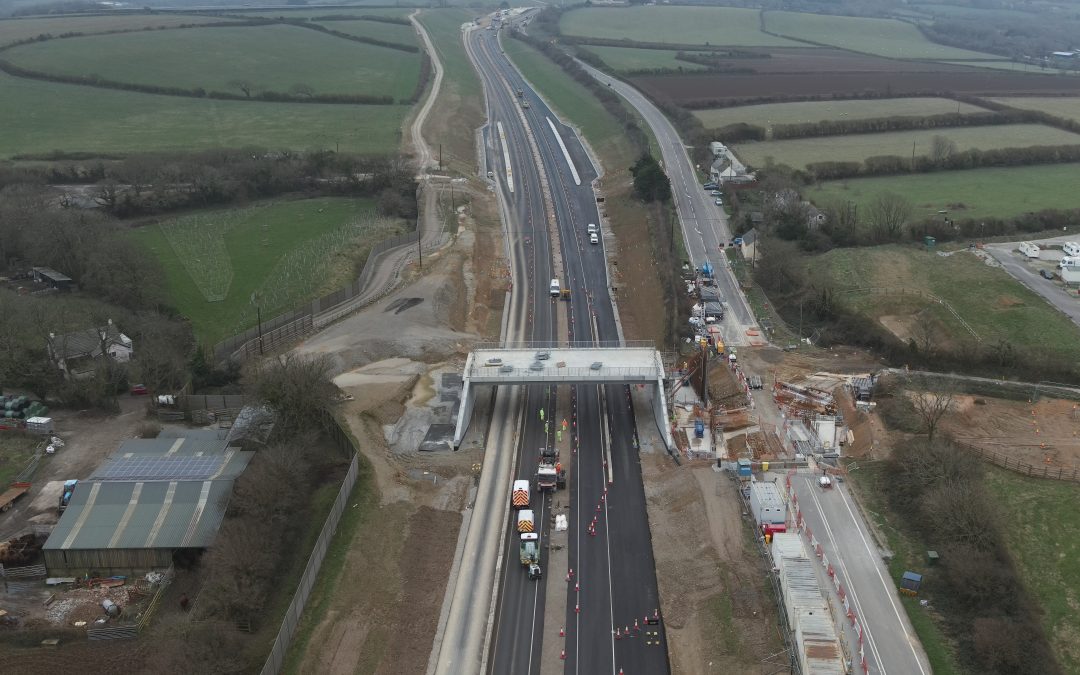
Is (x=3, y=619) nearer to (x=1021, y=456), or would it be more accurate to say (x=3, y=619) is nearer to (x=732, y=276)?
(x=1021, y=456)

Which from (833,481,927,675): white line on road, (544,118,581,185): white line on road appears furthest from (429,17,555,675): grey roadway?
(544,118,581,185): white line on road

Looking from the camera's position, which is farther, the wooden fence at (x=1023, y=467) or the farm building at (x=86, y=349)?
the farm building at (x=86, y=349)

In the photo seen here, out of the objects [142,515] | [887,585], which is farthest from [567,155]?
[887,585]

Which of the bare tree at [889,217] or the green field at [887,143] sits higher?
the green field at [887,143]

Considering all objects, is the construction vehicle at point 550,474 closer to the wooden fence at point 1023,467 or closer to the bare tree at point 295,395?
the bare tree at point 295,395

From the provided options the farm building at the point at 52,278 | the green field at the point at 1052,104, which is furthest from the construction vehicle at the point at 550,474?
the green field at the point at 1052,104

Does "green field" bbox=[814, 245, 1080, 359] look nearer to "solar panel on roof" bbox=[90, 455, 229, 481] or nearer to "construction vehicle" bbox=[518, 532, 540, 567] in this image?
"construction vehicle" bbox=[518, 532, 540, 567]

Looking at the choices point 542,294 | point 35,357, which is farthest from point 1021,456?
point 35,357
